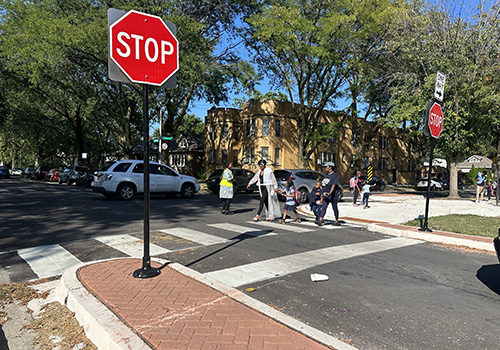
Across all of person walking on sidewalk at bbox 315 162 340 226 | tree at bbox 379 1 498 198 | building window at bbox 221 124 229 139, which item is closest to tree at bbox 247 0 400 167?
tree at bbox 379 1 498 198

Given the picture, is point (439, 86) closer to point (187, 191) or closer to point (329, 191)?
point (329, 191)

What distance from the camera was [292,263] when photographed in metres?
5.47

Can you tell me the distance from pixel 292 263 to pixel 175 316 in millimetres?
2623

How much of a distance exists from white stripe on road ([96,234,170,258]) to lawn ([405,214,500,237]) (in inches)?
284

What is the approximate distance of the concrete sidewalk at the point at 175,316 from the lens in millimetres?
2844

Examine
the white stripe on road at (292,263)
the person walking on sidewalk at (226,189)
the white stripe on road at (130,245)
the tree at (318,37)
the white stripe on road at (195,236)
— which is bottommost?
the white stripe on road at (292,263)

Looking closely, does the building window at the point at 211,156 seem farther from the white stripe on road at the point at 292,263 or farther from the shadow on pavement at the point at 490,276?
the shadow on pavement at the point at 490,276

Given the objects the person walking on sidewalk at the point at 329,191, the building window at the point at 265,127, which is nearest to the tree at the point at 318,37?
the building window at the point at 265,127

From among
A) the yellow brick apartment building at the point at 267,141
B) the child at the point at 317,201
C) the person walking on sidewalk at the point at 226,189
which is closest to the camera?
the child at the point at 317,201

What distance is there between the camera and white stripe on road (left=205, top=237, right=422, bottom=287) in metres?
4.72

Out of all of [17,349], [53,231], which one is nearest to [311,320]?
[17,349]

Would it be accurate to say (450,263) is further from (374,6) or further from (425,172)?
(425,172)

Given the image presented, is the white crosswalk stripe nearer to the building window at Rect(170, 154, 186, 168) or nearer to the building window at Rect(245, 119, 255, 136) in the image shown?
the building window at Rect(245, 119, 255, 136)

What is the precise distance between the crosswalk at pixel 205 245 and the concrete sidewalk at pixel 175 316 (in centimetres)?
77
